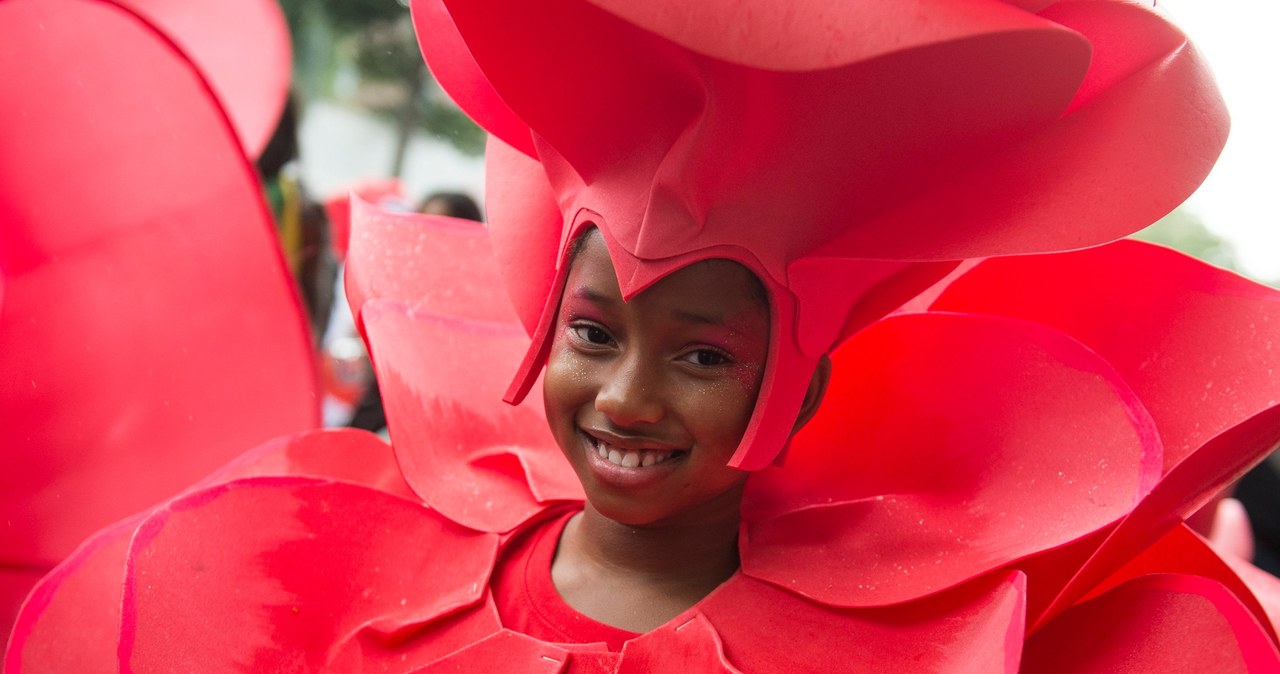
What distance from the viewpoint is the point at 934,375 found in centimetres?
107

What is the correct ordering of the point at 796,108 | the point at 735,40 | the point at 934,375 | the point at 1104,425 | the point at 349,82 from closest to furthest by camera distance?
the point at 735,40, the point at 796,108, the point at 1104,425, the point at 934,375, the point at 349,82

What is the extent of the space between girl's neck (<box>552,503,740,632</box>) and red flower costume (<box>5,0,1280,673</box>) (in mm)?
29

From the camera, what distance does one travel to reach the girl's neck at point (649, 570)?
97 cm

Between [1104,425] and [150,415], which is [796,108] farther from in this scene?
[150,415]

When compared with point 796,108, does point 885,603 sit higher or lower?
lower

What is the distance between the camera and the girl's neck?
3.18 feet

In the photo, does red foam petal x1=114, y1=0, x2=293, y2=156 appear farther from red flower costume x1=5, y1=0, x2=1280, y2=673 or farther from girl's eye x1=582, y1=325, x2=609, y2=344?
girl's eye x1=582, y1=325, x2=609, y2=344

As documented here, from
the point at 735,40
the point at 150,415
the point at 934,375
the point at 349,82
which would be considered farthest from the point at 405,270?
the point at 349,82

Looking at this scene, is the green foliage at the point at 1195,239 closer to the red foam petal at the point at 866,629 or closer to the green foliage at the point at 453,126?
the red foam petal at the point at 866,629

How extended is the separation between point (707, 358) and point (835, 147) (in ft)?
0.61

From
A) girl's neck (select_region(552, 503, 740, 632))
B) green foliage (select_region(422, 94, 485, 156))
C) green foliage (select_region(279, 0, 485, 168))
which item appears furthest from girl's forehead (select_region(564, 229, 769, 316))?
green foliage (select_region(422, 94, 485, 156))

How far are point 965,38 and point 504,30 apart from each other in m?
0.34

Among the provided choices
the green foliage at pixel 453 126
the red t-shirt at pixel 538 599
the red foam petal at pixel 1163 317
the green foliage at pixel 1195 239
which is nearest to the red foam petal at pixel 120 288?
the red t-shirt at pixel 538 599

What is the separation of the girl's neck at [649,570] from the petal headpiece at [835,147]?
5.3 inches
